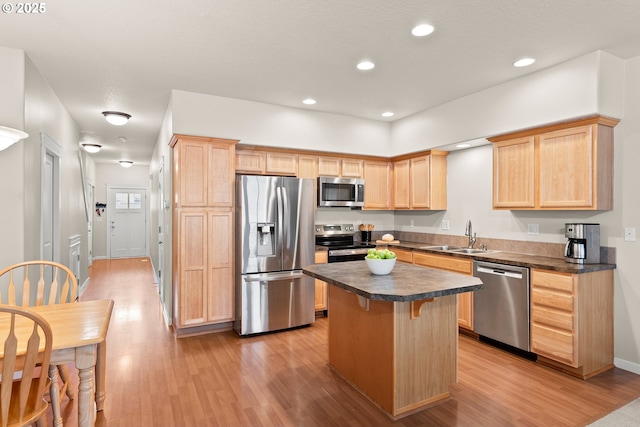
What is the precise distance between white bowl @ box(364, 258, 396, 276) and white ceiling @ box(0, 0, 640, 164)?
1.74m

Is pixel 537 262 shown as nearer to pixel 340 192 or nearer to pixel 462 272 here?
pixel 462 272

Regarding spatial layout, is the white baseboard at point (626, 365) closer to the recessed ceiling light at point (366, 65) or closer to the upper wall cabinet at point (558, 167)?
the upper wall cabinet at point (558, 167)

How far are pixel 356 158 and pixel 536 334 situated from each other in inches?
125

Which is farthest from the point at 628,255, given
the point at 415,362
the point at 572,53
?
the point at 415,362

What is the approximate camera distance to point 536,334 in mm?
3244

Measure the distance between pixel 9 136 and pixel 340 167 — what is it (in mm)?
3654

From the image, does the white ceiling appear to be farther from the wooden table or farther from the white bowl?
the wooden table

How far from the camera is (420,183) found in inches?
199

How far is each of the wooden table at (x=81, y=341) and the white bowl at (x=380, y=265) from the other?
1.77m

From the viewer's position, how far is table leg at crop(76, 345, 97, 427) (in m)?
1.76

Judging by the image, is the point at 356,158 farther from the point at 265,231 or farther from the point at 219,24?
the point at 219,24

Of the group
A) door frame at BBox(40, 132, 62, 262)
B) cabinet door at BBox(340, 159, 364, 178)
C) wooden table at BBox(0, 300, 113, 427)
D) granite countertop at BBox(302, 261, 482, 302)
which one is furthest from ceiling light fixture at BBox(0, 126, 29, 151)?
cabinet door at BBox(340, 159, 364, 178)

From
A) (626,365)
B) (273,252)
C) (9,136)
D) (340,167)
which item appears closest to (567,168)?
(626,365)

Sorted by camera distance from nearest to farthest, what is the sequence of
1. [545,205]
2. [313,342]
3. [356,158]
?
[545,205], [313,342], [356,158]
